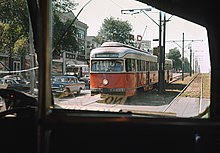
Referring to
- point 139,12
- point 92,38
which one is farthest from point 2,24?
point 139,12

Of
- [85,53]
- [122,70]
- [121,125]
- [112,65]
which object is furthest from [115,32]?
[112,65]

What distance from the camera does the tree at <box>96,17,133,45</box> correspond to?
2.80 meters

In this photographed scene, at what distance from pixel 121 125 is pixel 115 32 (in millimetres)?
1926

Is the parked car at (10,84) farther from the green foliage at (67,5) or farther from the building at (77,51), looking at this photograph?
the green foliage at (67,5)

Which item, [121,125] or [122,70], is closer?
[121,125]

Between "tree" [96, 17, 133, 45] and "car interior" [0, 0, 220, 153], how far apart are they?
93 cm

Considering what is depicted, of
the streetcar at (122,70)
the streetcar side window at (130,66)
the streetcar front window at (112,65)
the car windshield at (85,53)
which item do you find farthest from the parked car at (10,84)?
the streetcar side window at (130,66)

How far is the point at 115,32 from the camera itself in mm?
3057

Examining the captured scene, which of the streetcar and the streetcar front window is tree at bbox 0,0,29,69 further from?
the streetcar front window

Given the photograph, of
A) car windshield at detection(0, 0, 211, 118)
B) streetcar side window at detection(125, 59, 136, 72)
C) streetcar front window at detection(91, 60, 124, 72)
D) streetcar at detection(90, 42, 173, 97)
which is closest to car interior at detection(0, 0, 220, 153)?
car windshield at detection(0, 0, 211, 118)

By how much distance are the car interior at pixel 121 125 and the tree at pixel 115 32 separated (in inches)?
36.7

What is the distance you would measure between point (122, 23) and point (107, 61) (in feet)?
10.8

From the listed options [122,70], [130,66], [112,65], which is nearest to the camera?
[122,70]

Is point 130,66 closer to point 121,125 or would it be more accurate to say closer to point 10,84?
point 10,84
